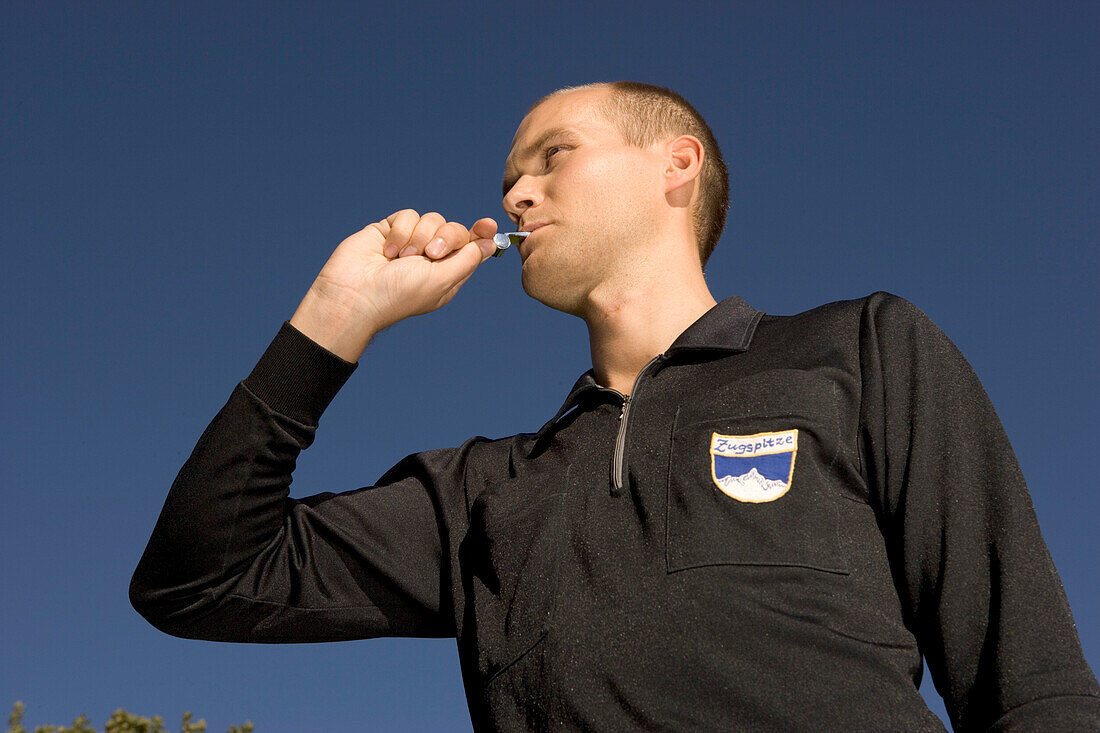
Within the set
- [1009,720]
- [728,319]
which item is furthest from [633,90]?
[1009,720]

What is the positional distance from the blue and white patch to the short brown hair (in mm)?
1395

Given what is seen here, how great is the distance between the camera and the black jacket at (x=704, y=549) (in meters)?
2.33

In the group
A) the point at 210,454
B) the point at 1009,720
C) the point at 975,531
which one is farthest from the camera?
the point at 210,454

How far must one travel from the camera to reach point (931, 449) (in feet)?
8.55

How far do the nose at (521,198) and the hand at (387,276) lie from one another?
19 cm

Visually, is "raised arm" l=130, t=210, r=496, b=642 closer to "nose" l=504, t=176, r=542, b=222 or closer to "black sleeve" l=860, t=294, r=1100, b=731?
"nose" l=504, t=176, r=542, b=222

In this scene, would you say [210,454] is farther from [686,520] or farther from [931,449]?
[931,449]

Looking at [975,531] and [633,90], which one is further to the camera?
[633,90]

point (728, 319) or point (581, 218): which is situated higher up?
point (581, 218)

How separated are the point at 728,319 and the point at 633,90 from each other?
1313 mm

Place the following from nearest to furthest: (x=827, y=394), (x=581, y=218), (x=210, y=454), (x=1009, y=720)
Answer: (x=1009, y=720) < (x=827, y=394) < (x=210, y=454) < (x=581, y=218)

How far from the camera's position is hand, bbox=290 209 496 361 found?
311 centimetres

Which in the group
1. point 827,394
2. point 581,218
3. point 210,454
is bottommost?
point 827,394

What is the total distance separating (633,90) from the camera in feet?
13.3
